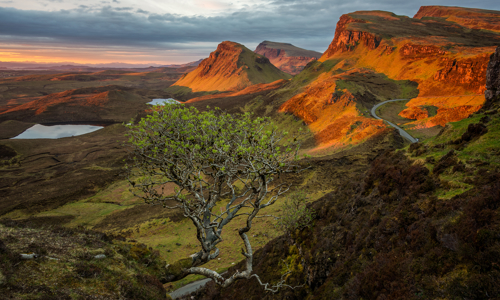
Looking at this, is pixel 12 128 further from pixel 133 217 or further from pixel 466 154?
pixel 466 154

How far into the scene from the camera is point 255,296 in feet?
47.9

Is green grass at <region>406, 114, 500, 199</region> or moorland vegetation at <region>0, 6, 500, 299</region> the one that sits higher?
green grass at <region>406, 114, 500, 199</region>

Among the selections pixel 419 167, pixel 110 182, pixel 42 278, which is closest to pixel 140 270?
pixel 42 278

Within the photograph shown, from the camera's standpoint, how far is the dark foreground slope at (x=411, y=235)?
6270mm

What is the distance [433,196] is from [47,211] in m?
58.4

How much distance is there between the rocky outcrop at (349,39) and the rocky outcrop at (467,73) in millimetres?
58028

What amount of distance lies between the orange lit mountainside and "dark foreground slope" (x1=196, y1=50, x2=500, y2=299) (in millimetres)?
37675

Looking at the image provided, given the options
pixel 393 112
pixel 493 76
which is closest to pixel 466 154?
pixel 493 76

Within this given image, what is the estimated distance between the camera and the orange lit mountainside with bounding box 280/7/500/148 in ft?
181

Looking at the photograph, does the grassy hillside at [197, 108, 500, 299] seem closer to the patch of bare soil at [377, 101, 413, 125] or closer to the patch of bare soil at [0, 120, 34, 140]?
the patch of bare soil at [377, 101, 413, 125]

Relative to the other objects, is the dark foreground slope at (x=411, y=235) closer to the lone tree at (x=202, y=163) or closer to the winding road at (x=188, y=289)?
the lone tree at (x=202, y=163)

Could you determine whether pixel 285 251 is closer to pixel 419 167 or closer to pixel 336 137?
pixel 419 167

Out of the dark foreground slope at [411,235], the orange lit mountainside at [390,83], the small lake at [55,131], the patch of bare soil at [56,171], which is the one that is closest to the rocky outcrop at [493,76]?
the dark foreground slope at [411,235]

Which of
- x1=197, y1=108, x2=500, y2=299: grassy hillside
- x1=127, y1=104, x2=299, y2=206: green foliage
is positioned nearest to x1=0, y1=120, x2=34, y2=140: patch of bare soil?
x1=197, y1=108, x2=500, y2=299: grassy hillside
